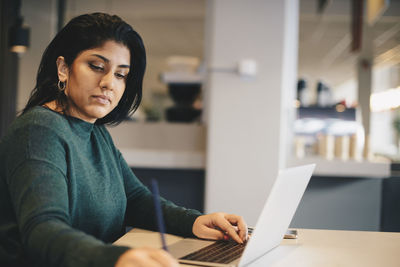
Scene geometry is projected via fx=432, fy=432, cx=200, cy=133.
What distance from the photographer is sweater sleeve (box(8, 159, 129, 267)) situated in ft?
2.39

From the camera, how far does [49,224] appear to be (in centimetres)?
79

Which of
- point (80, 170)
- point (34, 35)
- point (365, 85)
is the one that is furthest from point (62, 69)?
point (365, 85)

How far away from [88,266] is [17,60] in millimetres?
3343

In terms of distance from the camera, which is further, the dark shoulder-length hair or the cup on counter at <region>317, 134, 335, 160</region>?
the cup on counter at <region>317, 134, 335, 160</region>

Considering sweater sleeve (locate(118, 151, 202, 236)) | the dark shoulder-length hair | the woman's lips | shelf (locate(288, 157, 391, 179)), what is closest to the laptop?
sweater sleeve (locate(118, 151, 202, 236))

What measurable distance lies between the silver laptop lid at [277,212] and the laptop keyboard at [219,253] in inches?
2.1

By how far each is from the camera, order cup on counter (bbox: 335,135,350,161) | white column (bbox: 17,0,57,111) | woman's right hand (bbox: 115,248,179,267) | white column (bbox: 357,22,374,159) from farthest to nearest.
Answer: white column (bbox: 357,22,374,159), white column (bbox: 17,0,57,111), cup on counter (bbox: 335,135,350,161), woman's right hand (bbox: 115,248,179,267)

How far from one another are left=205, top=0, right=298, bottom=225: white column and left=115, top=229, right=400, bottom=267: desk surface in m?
1.69

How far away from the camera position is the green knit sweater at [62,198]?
76cm

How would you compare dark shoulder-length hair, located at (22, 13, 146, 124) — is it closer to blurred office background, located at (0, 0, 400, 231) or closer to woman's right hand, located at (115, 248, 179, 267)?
woman's right hand, located at (115, 248, 179, 267)

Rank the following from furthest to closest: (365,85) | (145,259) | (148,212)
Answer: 1. (365,85)
2. (148,212)
3. (145,259)

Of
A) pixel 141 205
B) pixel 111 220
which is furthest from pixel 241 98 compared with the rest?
pixel 111 220

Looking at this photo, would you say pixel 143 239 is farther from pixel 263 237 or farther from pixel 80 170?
pixel 263 237

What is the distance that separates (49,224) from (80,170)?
0.28 metres
